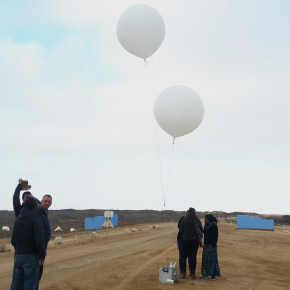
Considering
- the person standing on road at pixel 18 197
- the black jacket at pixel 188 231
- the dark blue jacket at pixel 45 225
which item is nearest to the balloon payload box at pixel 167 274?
the black jacket at pixel 188 231

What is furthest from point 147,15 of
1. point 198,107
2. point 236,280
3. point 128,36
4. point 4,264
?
point 4,264

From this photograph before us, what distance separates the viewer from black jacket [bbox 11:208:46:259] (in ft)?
15.4

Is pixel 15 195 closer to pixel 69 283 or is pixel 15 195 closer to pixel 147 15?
pixel 69 283

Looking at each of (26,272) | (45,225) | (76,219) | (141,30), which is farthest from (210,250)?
(76,219)

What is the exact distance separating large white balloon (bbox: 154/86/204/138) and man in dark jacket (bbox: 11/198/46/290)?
628cm

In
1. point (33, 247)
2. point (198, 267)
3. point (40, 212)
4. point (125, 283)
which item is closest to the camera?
point (33, 247)

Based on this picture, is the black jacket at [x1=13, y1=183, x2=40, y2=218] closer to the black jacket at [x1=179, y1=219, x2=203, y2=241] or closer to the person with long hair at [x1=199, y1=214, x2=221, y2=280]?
the black jacket at [x1=179, y1=219, x2=203, y2=241]

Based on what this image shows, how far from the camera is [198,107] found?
10.4 m

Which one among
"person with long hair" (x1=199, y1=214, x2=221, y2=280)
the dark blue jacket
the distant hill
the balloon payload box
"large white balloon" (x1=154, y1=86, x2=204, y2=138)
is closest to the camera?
the dark blue jacket

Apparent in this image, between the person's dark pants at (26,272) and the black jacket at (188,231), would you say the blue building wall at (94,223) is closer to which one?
the black jacket at (188,231)

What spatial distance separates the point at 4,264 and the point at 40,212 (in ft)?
25.1

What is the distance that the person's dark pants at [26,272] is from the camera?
4695mm

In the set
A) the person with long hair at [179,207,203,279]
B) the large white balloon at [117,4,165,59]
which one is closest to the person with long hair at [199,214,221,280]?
the person with long hair at [179,207,203,279]

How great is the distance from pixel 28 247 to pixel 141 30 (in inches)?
308
